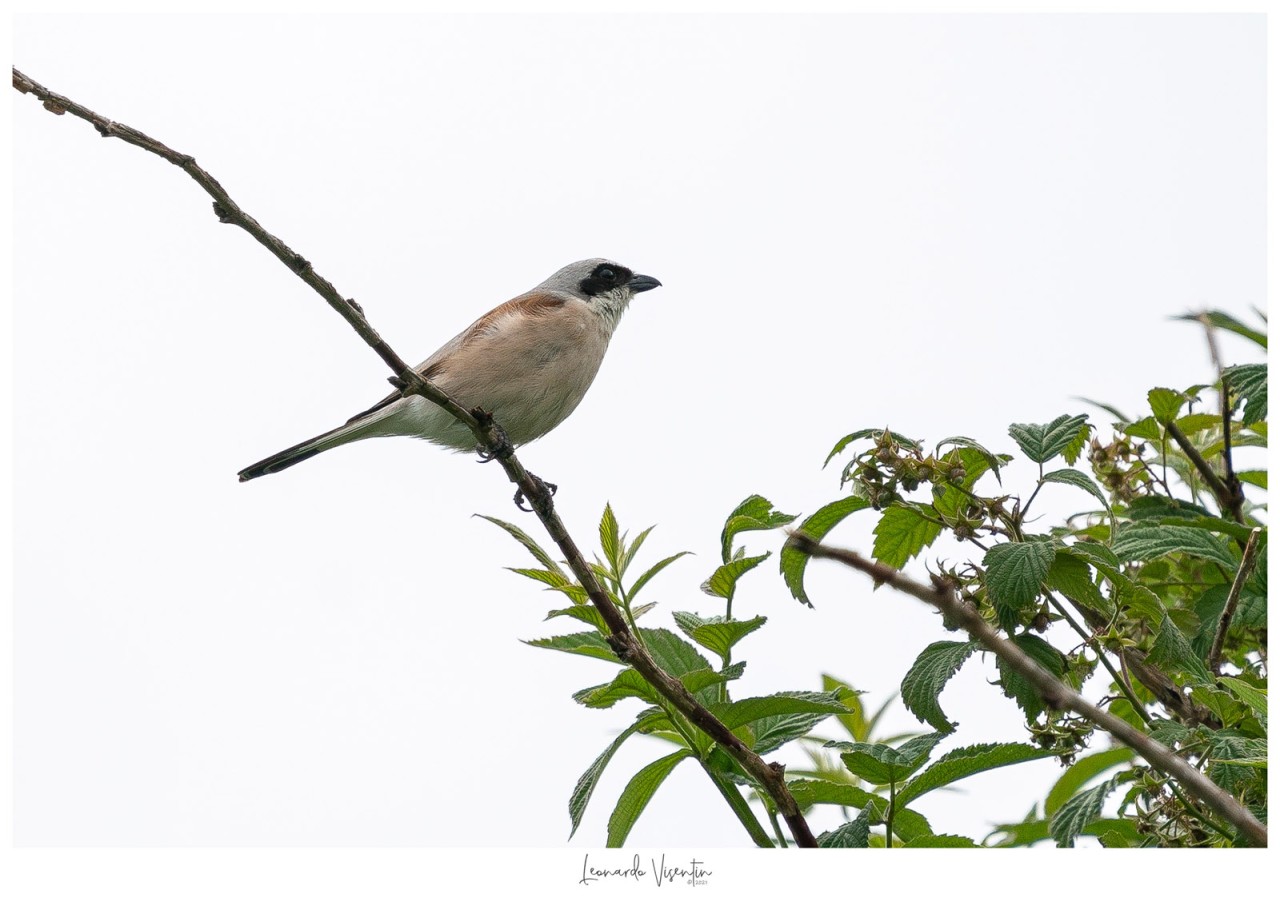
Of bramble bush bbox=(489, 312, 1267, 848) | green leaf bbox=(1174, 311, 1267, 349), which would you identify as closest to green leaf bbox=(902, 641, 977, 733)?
bramble bush bbox=(489, 312, 1267, 848)

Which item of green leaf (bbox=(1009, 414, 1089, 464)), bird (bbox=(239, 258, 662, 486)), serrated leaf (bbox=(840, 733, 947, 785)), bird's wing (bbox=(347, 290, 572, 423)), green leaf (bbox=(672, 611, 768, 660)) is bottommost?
serrated leaf (bbox=(840, 733, 947, 785))

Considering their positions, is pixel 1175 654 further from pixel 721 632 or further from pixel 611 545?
pixel 611 545

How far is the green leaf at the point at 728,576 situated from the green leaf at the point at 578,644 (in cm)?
23

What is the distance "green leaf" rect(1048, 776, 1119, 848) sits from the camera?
7.02 ft

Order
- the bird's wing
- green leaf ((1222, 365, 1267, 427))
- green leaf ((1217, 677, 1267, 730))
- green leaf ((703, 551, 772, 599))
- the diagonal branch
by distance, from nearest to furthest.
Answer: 1. green leaf ((1217, 677, 1267, 730))
2. the diagonal branch
3. green leaf ((703, 551, 772, 599))
4. green leaf ((1222, 365, 1267, 427))
5. the bird's wing

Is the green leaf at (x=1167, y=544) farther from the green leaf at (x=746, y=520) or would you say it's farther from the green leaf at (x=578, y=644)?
the green leaf at (x=578, y=644)

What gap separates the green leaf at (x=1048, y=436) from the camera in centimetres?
228

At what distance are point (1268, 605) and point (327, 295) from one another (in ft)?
6.58

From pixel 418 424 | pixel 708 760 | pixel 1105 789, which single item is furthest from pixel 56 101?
pixel 418 424

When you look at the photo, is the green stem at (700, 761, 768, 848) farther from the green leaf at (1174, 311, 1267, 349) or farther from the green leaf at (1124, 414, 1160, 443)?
the green leaf at (1174, 311, 1267, 349)

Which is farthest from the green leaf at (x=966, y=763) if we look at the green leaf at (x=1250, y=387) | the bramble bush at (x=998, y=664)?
the green leaf at (x=1250, y=387)

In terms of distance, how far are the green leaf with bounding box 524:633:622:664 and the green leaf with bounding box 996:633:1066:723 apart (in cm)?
72

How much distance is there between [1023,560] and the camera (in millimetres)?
2061

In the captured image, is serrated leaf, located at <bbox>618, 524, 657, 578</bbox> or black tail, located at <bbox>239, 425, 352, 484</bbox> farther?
black tail, located at <bbox>239, 425, 352, 484</bbox>
